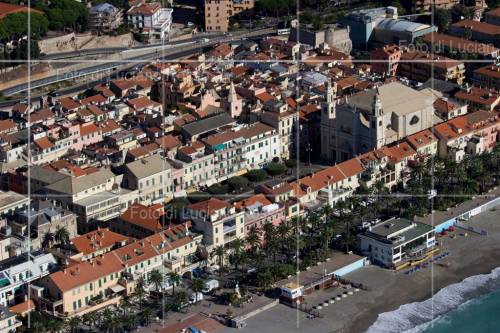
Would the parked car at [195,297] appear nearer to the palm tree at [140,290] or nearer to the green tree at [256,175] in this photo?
the palm tree at [140,290]

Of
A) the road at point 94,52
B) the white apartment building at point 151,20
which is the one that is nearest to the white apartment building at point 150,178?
the road at point 94,52

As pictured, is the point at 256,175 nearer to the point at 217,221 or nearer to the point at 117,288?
the point at 217,221

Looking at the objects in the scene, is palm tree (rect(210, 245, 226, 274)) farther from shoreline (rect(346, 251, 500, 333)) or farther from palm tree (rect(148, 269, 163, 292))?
shoreline (rect(346, 251, 500, 333))

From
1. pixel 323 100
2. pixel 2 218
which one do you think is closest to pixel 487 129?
pixel 323 100

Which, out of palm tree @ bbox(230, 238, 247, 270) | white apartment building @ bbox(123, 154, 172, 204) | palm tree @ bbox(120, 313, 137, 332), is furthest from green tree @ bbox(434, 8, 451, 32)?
palm tree @ bbox(120, 313, 137, 332)

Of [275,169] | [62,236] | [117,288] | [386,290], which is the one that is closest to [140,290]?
[117,288]

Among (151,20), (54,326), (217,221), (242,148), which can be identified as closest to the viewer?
(54,326)
